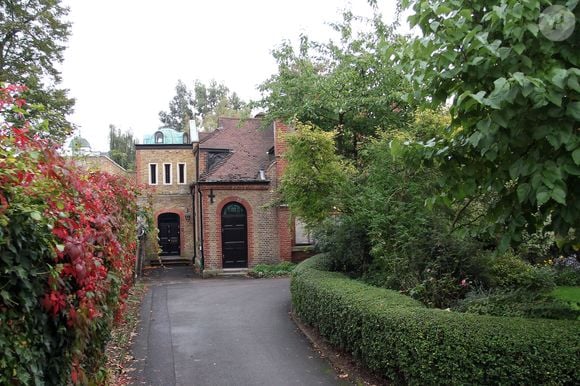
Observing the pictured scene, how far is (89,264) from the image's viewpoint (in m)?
2.94

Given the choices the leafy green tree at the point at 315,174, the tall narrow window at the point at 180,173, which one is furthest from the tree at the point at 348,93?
the tall narrow window at the point at 180,173

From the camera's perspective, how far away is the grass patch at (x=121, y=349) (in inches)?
256

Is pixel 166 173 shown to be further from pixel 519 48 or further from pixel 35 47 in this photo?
pixel 519 48

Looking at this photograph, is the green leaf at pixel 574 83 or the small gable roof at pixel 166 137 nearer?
the green leaf at pixel 574 83

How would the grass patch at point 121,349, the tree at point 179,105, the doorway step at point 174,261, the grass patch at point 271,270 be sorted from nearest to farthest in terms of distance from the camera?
the grass patch at point 121,349, the grass patch at point 271,270, the doorway step at point 174,261, the tree at point 179,105

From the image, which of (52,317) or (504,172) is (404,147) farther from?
(52,317)

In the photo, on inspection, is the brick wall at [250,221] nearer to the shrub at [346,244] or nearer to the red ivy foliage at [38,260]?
the shrub at [346,244]

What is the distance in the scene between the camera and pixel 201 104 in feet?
185

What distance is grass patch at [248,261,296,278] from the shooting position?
1922 centimetres

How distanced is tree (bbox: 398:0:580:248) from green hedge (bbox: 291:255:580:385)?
144 cm

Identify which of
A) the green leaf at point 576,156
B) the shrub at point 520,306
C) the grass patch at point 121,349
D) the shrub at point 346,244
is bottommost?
the grass patch at point 121,349

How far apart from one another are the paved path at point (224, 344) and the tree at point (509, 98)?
3967 millimetres

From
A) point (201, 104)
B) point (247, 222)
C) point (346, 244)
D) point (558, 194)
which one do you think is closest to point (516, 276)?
point (346, 244)

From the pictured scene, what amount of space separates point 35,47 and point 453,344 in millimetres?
21789
